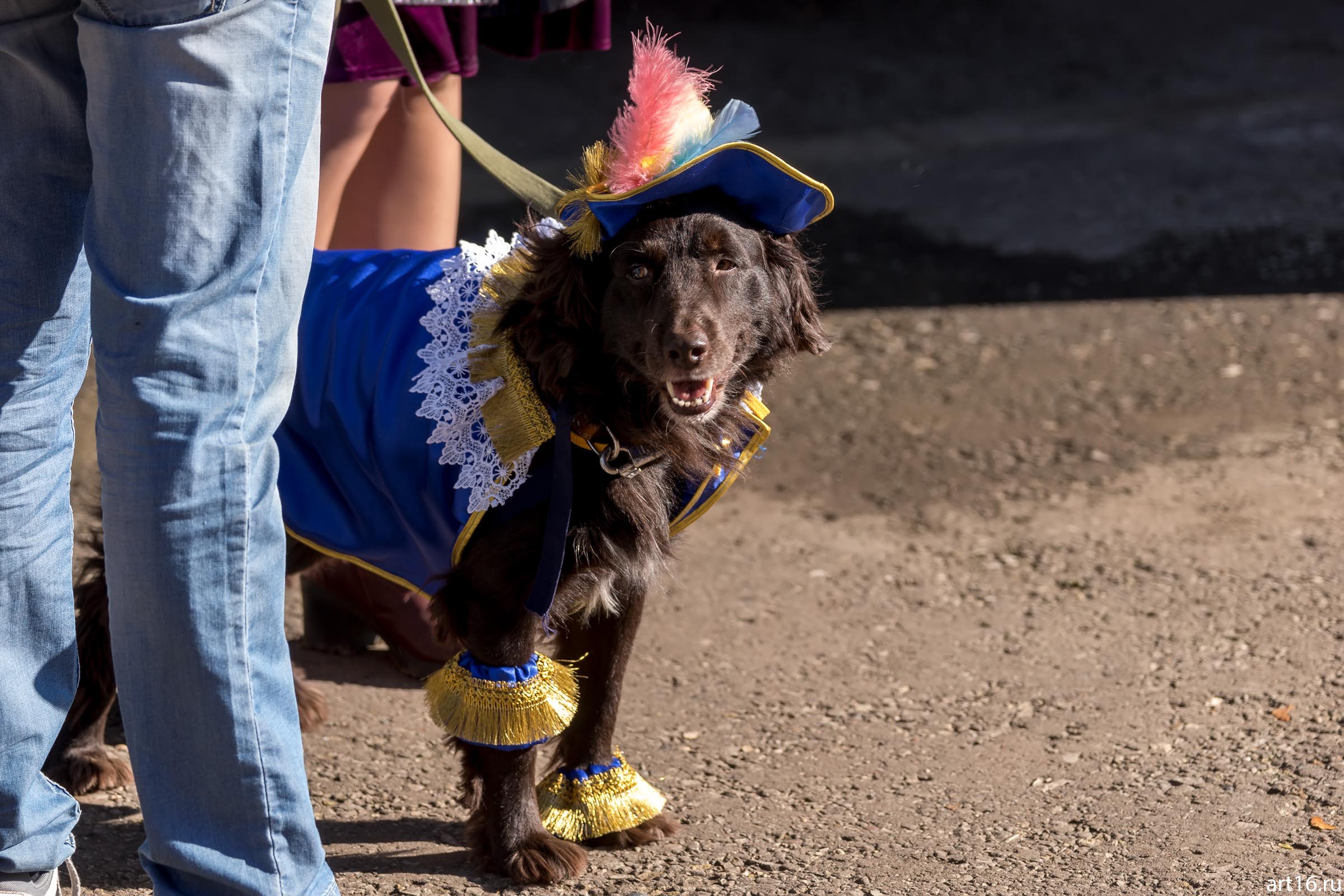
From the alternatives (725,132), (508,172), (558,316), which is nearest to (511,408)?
(558,316)

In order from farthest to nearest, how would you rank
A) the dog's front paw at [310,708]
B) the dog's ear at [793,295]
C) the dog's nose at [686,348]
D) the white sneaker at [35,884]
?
1. the dog's front paw at [310,708]
2. the dog's ear at [793,295]
3. the dog's nose at [686,348]
4. the white sneaker at [35,884]

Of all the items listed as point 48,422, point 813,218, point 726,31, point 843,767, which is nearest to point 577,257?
point 813,218

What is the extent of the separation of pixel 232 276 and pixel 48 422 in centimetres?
50

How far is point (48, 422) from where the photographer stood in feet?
6.82

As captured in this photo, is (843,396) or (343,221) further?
(843,396)

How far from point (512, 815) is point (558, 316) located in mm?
905

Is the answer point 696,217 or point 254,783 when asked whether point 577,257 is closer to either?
point 696,217

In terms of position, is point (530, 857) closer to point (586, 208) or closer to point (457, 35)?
point (586, 208)

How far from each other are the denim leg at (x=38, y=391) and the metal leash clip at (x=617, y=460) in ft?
2.77

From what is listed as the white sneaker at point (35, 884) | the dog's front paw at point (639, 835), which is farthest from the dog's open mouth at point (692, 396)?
the white sneaker at point (35, 884)

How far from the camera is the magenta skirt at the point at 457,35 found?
10.7ft

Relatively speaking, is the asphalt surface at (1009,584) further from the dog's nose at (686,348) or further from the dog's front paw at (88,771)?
the dog's nose at (686,348)

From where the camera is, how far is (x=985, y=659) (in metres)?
3.40

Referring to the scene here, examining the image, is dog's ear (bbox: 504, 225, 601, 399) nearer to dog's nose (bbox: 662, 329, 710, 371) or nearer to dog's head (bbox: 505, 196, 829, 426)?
dog's head (bbox: 505, 196, 829, 426)
